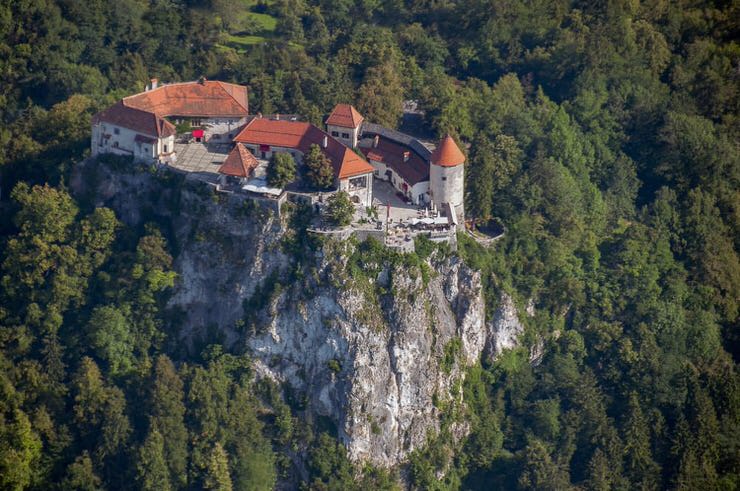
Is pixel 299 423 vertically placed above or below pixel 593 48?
below

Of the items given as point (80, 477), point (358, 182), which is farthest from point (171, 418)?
point (358, 182)

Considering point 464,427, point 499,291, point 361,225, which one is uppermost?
point 361,225

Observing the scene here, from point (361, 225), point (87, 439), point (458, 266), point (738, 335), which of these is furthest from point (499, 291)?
point (87, 439)

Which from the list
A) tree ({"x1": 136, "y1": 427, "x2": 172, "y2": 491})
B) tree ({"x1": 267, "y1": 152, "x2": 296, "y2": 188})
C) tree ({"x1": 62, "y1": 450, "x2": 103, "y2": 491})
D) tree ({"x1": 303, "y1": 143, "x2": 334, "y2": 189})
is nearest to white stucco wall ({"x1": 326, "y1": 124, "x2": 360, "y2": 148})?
tree ({"x1": 303, "y1": 143, "x2": 334, "y2": 189})

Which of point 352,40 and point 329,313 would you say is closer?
point 329,313

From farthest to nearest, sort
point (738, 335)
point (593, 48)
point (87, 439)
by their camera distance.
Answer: point (593, 48), point (738, 335), point (87, 439)

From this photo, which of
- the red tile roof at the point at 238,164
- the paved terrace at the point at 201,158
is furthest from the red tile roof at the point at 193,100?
the red tile roof at the point at 238,164

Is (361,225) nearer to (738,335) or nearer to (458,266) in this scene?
(458,266)
